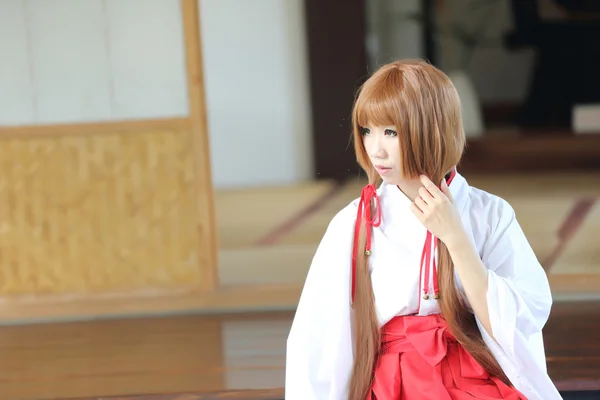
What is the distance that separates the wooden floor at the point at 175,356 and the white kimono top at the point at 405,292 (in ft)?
2.21

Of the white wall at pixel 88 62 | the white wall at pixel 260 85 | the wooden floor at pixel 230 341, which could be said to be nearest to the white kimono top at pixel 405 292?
the wooden floor at pixel 230 341

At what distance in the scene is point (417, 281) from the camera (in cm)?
201

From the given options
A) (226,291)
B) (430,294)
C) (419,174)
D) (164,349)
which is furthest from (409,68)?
(226,291)

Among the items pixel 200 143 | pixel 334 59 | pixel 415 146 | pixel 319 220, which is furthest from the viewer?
pixel 334 59

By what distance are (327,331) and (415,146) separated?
445 mm

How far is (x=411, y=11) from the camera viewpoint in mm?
7988

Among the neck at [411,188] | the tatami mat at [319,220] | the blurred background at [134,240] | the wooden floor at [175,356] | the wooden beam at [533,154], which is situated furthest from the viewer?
the wooden beam at [533,154]

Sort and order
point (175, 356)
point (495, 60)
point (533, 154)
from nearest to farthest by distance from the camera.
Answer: point (175, 356) → point (533, 154) → point (495, 60)

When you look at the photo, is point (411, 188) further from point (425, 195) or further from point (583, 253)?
point (583, 253)

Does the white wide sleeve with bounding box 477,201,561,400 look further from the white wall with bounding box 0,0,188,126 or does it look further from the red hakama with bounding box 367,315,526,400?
the white wall with bounding box 0,0,188,126

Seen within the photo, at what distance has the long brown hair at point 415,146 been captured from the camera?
6.29ft

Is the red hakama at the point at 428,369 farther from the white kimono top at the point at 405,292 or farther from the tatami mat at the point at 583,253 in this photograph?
the tatami mat at the point at 583,253

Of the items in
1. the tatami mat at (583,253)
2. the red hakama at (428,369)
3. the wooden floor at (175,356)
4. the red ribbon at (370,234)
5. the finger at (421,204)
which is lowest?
the wooden floor at (175,356)

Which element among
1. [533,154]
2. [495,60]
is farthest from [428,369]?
[495,60]
